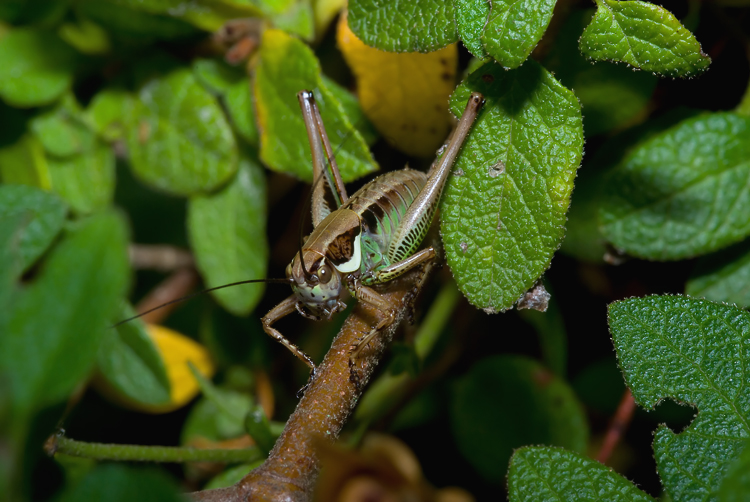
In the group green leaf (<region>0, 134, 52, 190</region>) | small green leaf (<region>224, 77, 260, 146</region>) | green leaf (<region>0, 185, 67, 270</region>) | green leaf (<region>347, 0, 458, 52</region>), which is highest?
green leaf (<region>347, 0, 458, 52</region>)

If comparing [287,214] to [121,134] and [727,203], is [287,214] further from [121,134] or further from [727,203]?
[727,203]

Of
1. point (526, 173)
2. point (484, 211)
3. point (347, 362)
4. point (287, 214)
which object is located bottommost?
point (287, 214)

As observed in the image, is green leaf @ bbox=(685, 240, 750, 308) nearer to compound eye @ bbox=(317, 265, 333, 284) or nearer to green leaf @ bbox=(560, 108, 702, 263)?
green leaf @ bbox=(560, 108, 702, 263)

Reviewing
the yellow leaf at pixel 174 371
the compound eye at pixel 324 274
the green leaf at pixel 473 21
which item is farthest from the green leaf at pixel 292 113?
the yellow leaf at pixel 174 371

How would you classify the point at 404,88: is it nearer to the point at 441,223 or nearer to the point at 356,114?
the point at 356,114

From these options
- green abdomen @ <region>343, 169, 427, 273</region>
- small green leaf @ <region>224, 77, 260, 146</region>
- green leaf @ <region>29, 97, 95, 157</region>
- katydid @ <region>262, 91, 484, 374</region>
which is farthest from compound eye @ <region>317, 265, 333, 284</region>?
green leaf @ <region>29, 97, 95, 157</region>

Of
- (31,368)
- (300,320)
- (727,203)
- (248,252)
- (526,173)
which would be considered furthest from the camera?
(300,320)

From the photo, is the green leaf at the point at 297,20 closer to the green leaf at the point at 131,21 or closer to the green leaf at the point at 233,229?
the green leaf at the point at 131,21

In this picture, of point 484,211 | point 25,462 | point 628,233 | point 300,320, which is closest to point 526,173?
point 484,211
